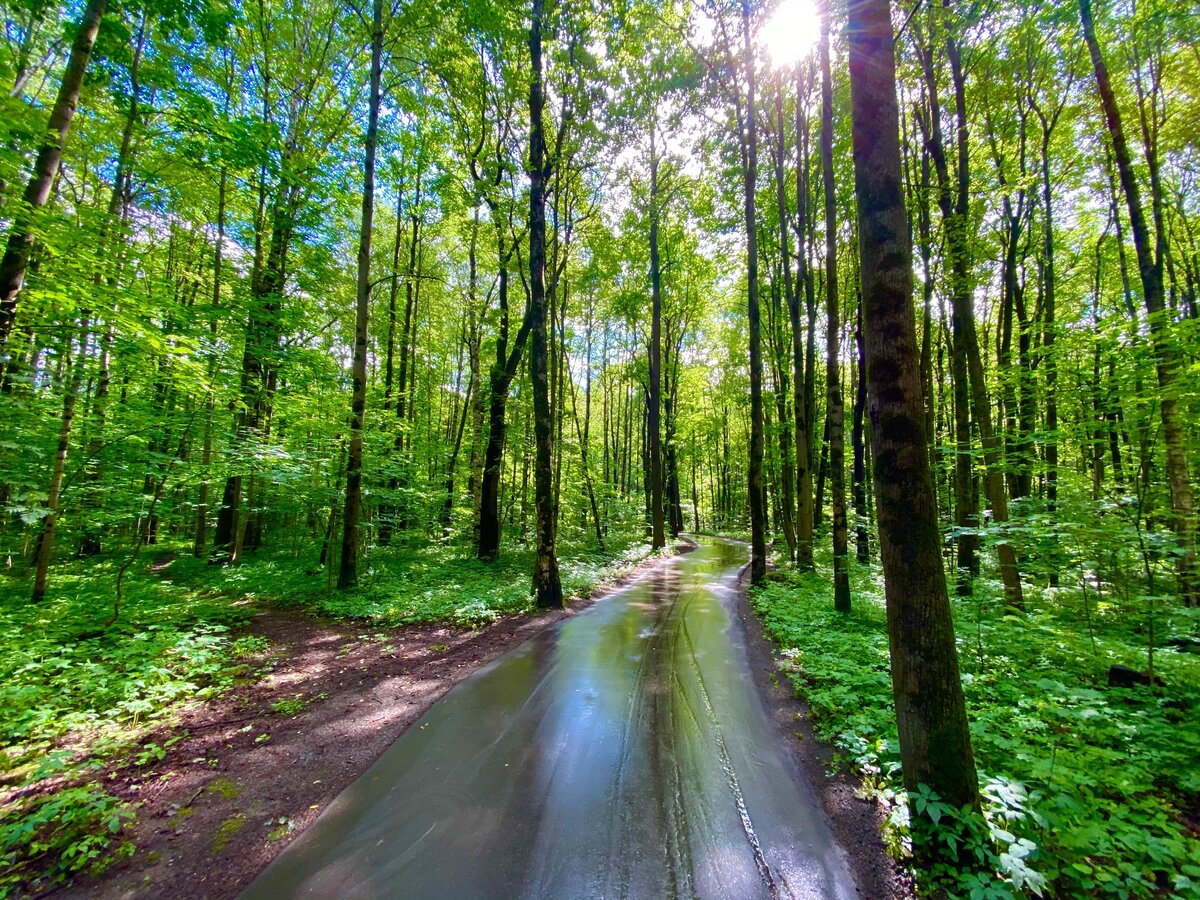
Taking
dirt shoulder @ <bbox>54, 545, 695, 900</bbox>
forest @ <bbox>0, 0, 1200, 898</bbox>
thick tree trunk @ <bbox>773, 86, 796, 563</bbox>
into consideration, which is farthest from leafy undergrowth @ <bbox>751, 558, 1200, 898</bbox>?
thick tree trunk @ <bbox>773, 86, 796, 563</bbox>

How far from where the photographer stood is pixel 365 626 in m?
7.61

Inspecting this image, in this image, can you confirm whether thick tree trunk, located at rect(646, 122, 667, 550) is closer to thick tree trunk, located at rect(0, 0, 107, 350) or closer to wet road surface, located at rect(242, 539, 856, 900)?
wet road surface, located at rect(242, 539, 856, 900)

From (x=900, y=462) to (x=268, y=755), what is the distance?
18.7 ft

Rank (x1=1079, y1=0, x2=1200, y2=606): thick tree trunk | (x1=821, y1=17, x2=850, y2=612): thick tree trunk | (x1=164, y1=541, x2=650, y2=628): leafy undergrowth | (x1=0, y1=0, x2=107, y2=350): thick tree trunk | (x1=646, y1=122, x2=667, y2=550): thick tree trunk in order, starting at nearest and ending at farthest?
(x1=1079, y1=0, x2=1200, y2=606): thick tree trunk → (x1=0, y1=0, x2=107, y2=350): thick tree trunk → (x1=821, y1=17, x2=850, y2=612): thick tree trunk → (x1=164, y1=541, x2=650, y2=628): leafy undergrowth → (x1=646, y1=122, x2=667, y2=550): thick tree trunk

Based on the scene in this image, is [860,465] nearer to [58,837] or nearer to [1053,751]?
[1053,751]

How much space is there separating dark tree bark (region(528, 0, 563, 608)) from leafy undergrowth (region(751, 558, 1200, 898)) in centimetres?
498

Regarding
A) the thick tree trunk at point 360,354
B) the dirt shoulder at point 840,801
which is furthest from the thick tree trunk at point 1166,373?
the thick tree trunk at point 360,354

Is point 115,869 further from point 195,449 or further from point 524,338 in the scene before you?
point 524,338

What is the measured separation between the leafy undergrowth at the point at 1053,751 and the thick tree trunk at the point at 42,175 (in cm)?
952

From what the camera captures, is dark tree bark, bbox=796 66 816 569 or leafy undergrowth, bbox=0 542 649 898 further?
A: dark tree bark, bbox=796 66 816 569

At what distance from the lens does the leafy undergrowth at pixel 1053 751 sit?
2338 millimetres

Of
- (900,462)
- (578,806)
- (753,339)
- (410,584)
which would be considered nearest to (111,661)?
(410,584)

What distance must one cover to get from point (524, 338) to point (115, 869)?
13095 mm

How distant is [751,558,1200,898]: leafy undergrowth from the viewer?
234 cm
